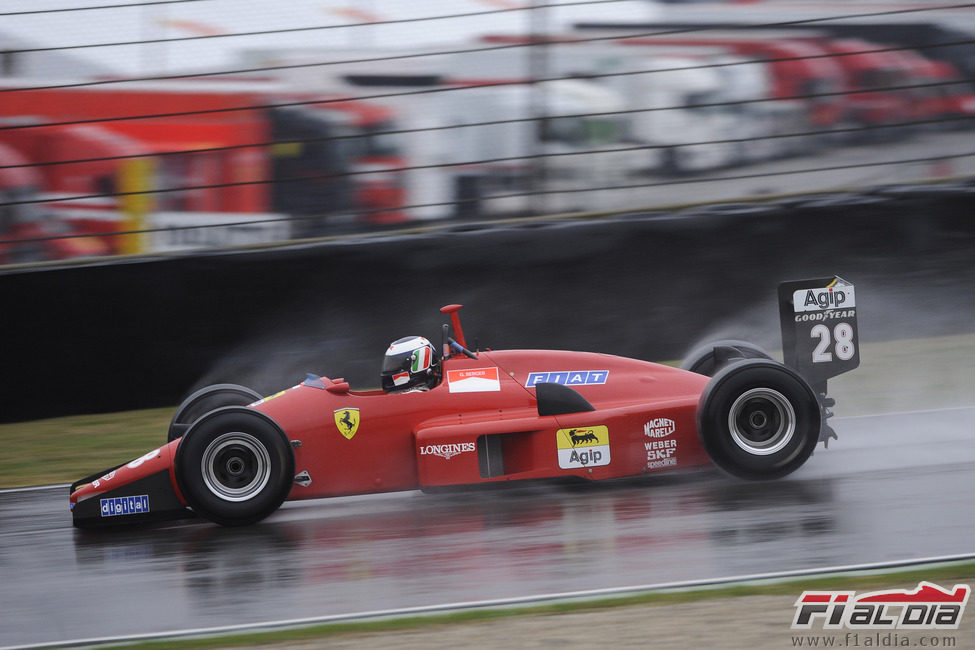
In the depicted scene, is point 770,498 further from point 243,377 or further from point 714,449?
point 243,377

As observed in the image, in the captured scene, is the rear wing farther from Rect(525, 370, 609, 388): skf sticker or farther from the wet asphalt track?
Rect(525, 370, 609, 388): skf sticker

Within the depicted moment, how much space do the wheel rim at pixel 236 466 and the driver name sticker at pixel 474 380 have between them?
46.3 inches

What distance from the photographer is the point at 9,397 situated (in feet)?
30.7

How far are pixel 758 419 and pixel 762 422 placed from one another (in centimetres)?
3

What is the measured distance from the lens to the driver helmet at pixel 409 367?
6.38 metres

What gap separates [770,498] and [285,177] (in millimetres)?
5647

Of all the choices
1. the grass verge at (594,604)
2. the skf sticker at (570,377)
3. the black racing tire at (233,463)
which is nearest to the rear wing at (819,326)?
the skf sticker at (570,377)

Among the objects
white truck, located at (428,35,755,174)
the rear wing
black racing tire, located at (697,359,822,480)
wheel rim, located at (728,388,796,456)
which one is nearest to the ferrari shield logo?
black racing tire, located at (697,359,822,480)

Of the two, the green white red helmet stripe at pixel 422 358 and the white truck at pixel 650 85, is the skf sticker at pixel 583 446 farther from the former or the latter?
the white truck at pixel 650 85

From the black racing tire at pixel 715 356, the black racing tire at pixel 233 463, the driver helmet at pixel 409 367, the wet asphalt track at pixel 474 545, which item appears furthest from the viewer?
the black racing tire at pixel 715 356

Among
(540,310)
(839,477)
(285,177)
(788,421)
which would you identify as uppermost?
(285,177)

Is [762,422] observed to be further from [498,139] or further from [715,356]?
[498,139]

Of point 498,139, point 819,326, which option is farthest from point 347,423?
point 498,139

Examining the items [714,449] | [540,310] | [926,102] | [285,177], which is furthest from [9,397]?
[926,102]
